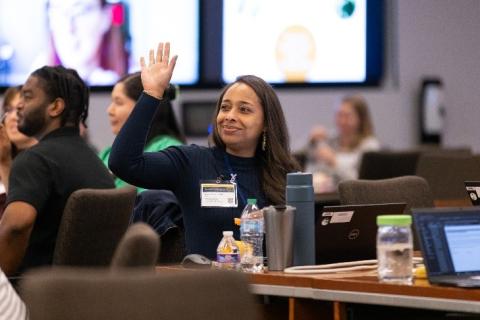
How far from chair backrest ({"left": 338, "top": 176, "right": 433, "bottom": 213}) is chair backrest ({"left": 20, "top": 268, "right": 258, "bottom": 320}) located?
2.33 m

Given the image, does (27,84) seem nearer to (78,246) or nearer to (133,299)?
(78,246)

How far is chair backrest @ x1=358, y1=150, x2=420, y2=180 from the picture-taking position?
22.8 feet

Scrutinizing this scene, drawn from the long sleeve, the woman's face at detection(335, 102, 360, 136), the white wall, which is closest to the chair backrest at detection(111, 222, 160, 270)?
the long sleeve

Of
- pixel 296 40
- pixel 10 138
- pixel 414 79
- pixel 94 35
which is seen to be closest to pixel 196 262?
pixel 10 138

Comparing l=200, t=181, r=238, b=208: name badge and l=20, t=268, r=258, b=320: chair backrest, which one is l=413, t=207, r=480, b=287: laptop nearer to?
l=200, t=181, r=238, b=208: name badge

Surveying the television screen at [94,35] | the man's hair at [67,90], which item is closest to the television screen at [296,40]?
the television screen at [94,35]

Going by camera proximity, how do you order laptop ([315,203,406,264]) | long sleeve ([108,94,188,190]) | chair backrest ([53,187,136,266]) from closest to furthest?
laptop ([315,203,406,264]) < long sleeve ([108,94,188,190]) < chair backrest ([53,187,136,266])

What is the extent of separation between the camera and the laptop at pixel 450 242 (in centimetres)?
312

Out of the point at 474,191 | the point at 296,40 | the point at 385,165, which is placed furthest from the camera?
the point at 296,40

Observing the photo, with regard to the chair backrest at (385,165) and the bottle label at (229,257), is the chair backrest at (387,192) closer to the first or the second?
the bottle label at (229,257)

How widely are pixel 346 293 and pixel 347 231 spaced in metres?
0.45

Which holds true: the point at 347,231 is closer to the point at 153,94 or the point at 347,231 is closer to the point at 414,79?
the point at 153,94

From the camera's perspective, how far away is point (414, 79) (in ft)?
31.4

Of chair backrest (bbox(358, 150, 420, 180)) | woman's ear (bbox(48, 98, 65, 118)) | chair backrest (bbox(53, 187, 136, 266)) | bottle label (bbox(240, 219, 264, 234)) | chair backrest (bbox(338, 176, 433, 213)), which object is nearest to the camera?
bottle label (bbox(240, 219, 264, 234))
